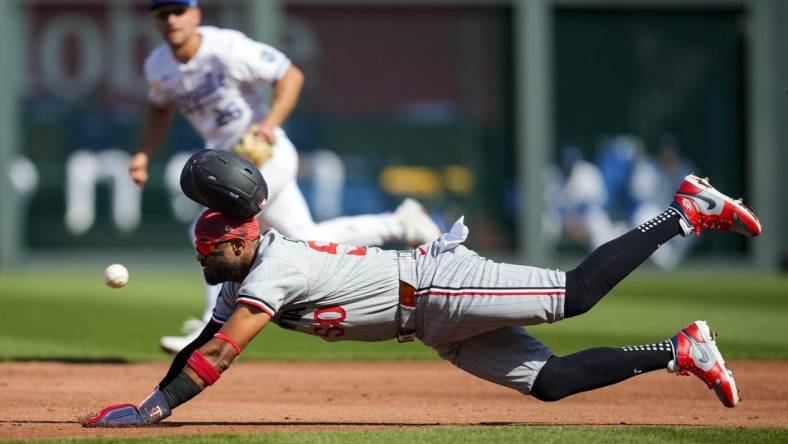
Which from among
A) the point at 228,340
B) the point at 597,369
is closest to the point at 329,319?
the point at 228,340

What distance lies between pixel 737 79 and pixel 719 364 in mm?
12742

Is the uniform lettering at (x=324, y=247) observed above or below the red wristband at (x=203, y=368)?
above

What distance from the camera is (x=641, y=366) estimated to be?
5.20 meters

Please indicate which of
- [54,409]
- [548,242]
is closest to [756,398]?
[54,409]

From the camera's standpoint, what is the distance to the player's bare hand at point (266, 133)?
7488 millimetres

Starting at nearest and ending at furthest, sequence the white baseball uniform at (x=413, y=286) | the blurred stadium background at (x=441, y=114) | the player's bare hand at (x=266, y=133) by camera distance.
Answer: the white baseball uniform at (x=413, y=286), the player's bare hand at (x=266, y=133), the blurred stadium background at (x=441, y=114)

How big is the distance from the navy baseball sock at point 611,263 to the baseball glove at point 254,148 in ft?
9.11

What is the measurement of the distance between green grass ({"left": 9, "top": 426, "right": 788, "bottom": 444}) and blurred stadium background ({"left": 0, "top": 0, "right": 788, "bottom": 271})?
1134cm

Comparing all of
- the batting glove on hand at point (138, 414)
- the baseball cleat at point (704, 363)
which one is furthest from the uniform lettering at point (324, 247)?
the baseball cleat at point (704, 363)

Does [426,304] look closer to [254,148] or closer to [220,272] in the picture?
[220,272]

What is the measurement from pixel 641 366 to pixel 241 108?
353 centimetres

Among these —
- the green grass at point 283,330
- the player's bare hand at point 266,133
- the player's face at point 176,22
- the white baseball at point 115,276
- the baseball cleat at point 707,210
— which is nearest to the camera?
the baseball cleat at point 707,210

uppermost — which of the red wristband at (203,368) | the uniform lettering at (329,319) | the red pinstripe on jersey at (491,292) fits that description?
the red pinstripe on jersey at (491,292)

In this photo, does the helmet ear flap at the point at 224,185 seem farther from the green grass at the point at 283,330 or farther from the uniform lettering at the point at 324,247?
the green grass at the point at 283,330
